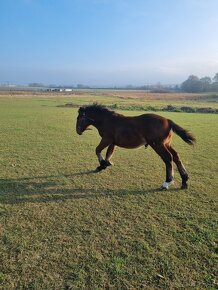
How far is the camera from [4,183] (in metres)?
6.44

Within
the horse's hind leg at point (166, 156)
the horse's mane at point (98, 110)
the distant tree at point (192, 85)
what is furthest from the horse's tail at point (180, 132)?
the distant tree at point (192, 85)

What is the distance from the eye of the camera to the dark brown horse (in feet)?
20.1

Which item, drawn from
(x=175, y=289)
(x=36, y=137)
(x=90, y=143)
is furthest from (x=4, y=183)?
(x=36, y=137)

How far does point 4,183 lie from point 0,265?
10.7ft

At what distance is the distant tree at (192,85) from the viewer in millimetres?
100338

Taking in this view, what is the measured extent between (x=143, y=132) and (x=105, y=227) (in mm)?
2648

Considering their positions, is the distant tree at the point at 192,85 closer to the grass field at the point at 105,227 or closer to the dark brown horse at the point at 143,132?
the dark brown horse at the point at 143,132

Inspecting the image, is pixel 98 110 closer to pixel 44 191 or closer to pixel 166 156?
pixel 166 156

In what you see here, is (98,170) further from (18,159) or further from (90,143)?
(90,143)

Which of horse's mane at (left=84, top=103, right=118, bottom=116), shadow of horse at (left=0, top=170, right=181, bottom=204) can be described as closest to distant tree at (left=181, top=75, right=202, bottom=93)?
horse's mane at (left=84, top=103, right=118, bottom=116)

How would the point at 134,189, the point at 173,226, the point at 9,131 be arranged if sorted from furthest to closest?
the point at 9,131 < the point at 134,189 < the point at 173,226

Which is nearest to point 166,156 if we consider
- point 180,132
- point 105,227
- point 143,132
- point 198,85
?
point 180,132

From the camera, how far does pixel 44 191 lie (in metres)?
6.00

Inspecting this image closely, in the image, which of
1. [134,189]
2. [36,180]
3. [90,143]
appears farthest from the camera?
[90,143]
